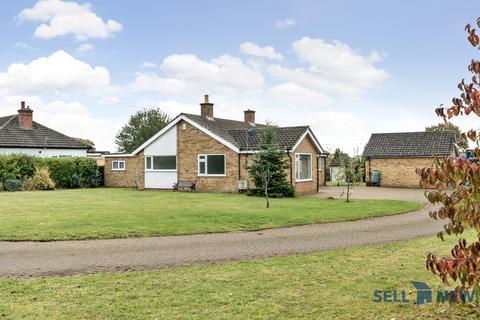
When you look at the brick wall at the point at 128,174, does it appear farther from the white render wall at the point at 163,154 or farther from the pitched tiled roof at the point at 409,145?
the pitched tiled roof at the point at 409,145

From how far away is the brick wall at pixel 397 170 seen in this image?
34.3m

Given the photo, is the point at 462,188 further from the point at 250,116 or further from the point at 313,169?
the point at 250,116

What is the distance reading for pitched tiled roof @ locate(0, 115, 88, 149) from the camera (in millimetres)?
38662

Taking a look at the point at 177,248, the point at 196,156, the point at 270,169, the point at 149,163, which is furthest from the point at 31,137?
the point at 177,248

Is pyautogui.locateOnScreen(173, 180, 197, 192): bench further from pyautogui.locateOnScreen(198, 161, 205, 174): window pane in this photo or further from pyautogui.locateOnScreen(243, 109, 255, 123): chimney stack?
pyautogui.locateOnScreen(243, 109, 255, 123): chimney stack

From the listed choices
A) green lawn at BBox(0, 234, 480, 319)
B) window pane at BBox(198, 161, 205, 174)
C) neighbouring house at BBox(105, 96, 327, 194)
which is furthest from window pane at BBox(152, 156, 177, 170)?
green lawn at BBox(0, 234, 480, 319)

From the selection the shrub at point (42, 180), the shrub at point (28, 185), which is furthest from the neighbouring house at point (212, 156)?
the shrub at point (28, 185)

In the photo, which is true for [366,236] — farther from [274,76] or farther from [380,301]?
[274,76]

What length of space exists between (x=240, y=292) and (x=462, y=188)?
3.89 m

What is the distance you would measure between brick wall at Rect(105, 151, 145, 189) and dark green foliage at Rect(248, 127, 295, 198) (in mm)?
9848

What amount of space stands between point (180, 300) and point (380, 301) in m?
2.67

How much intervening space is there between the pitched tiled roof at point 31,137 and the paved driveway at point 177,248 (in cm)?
3137

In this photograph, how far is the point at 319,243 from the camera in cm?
1061

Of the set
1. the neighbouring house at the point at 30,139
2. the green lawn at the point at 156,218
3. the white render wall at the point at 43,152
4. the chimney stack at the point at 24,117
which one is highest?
the chimney stack at the point at 24,117
